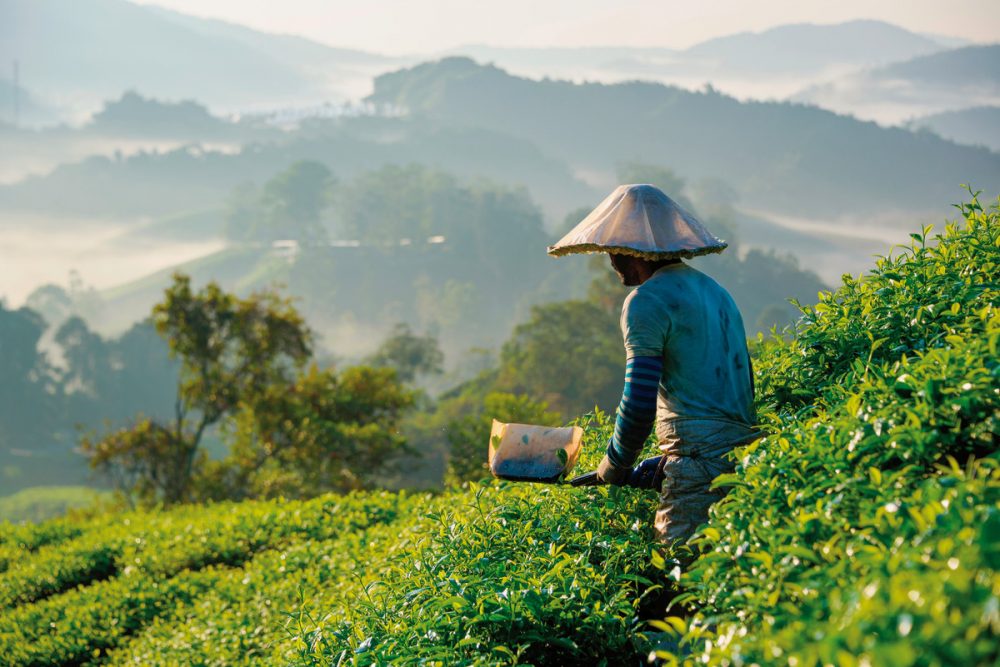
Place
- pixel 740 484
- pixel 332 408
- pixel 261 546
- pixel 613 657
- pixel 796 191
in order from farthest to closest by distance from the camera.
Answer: pixel 796 191 → pixel 332 408 → pixel 261 546 → pixel 613 657 → pixel 740 484

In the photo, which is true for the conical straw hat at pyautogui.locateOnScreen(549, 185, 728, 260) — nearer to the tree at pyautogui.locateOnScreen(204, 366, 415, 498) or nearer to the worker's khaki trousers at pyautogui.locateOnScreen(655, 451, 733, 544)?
the worker's khaki trousers at pyautogui.locateOnScreen(655, 451, 733, 544)

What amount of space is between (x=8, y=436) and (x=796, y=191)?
158 m

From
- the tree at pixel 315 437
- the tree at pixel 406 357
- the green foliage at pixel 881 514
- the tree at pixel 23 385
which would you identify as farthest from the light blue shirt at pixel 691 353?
the tree at pixel 23 385

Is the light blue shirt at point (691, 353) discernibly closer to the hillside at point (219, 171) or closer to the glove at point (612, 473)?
the glove at point (612, 473)

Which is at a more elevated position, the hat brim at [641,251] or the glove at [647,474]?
the hat brim at [641,251]

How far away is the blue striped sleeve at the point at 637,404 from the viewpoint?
11.6 ft

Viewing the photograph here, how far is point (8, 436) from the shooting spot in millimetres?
72125

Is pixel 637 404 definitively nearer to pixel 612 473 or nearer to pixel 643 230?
pixel 612 473

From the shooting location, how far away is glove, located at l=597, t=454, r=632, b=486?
3771mm

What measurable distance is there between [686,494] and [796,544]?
116cm

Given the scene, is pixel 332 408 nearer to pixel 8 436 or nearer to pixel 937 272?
pixel 937 272

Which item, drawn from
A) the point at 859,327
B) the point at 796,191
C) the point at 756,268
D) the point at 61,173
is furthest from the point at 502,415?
the point at 61,173

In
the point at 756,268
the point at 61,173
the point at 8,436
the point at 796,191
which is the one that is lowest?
the point at 8,436

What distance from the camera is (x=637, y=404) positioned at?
3.54 m
